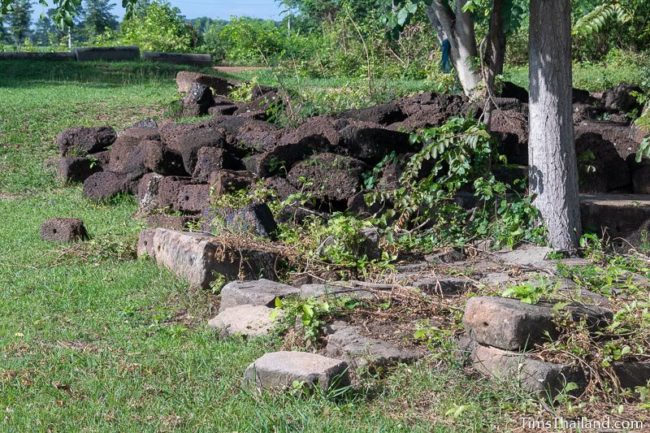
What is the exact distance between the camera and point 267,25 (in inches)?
1213

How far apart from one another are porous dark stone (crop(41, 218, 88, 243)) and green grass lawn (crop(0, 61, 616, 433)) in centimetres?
14

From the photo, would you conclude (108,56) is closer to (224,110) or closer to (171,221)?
(224,110)

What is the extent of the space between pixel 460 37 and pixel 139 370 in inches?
379

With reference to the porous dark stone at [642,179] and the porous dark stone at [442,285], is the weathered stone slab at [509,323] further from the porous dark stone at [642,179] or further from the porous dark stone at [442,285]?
the porous dark stone at [642,179]

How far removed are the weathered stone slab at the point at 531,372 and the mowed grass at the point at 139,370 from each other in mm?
92

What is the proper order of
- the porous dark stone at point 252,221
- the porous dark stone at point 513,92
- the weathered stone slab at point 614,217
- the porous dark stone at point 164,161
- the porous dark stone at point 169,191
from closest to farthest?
the porous dark stone at point 252,221 < the weathered stone slab at point 614,217 < the porous dark stone at point 169,191 < the porous dark stone at point 164,161 < the porous dark stone at point 513,92

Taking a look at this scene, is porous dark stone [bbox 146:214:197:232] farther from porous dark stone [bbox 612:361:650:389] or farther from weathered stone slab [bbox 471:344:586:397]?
porous dark stone [bbox 612:361:650:389]

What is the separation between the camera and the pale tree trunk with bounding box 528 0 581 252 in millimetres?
7730

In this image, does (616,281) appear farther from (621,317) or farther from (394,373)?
(394,373)

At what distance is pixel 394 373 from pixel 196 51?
2097 cm

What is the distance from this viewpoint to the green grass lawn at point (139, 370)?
4719mm

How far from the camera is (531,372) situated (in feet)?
16.5

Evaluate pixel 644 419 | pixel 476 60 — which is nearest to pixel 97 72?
pixel 476 60

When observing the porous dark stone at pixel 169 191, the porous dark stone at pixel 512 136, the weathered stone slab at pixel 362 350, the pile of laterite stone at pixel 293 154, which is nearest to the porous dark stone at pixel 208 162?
the pile of laterite stone at pixel 293 154
